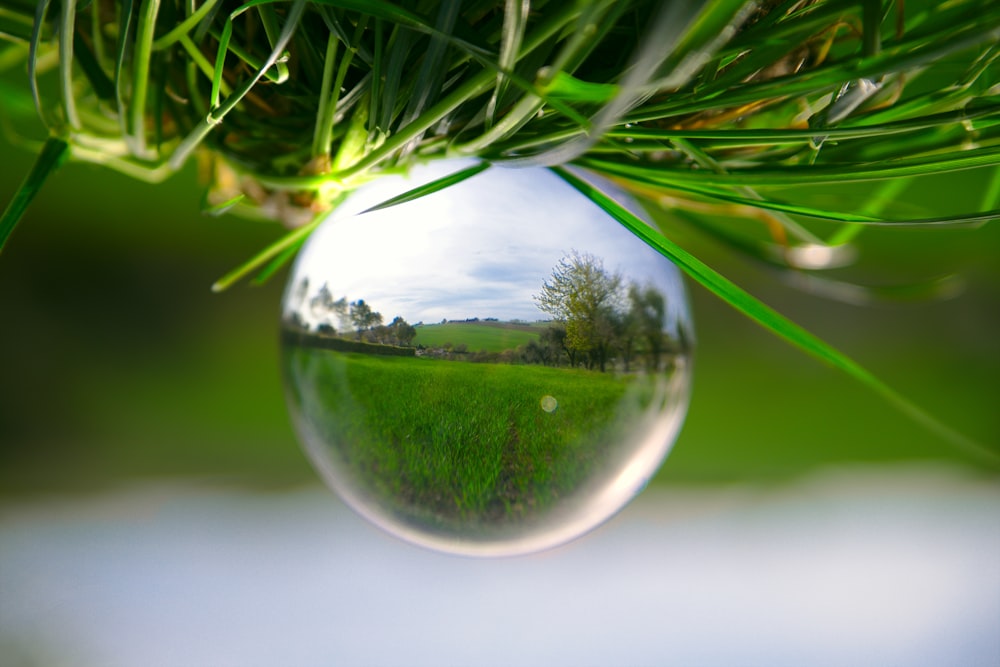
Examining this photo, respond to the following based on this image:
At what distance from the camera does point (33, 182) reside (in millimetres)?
181

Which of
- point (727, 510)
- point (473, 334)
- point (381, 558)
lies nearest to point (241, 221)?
point (381, 558)

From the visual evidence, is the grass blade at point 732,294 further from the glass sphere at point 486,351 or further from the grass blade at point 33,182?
the grass blade at point 33,182

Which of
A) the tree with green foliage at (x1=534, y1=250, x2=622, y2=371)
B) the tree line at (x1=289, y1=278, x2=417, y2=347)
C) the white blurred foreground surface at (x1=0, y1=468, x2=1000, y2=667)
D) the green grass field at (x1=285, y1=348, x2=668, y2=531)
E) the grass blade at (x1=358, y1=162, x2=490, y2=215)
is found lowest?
the white blurred foreground surface at (x1=0, y1=468, x2=1000, y2=667)

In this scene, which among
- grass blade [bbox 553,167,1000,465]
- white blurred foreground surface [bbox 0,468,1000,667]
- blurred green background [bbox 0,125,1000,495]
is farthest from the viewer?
blurred green background [bbox 0,125,1000,495]

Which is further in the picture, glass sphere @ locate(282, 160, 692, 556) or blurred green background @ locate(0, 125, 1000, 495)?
blurred green background @ locate(0, 125, 1000, 495)

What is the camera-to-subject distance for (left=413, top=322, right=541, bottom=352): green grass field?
0.58ft

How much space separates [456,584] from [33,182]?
0.43 m

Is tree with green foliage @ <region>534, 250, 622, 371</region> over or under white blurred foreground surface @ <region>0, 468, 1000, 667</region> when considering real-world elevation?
over

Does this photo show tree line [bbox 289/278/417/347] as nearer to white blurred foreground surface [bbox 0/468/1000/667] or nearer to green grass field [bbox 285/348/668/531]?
green grass field [bbox 285/348/668/531]

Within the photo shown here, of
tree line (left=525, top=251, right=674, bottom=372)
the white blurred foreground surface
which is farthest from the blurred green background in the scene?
tree line (left=525, top=251, right=674, bottom=372)

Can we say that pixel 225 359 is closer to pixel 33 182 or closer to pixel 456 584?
pixel 456 584

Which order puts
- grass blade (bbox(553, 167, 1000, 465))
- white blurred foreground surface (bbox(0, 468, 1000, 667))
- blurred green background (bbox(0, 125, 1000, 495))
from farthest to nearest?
blurred green background (bbox(0, 125, 1000, 495)), white blurred foreground surface (bbox(0, 468, 1000, 667)), grass blade (bbox(553, 167, 1000, 465))

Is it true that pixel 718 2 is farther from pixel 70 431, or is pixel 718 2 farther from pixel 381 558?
pixel 70 431

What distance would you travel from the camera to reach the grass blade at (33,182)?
0.55 ft
